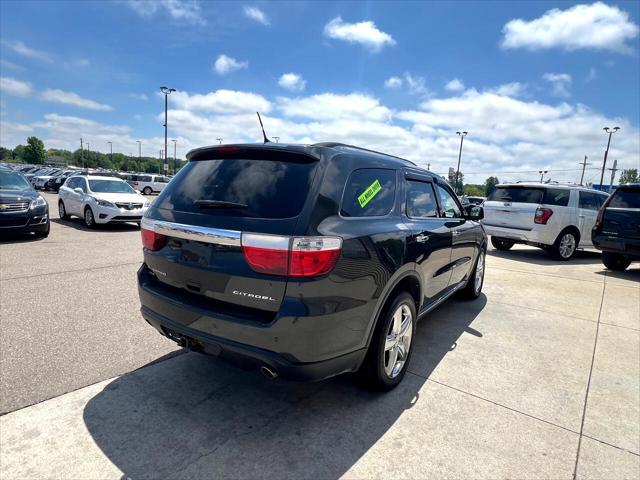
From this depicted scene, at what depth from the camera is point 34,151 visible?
107438mm

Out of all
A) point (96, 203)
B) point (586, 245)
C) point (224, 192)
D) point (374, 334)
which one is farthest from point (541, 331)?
point (96, 203)

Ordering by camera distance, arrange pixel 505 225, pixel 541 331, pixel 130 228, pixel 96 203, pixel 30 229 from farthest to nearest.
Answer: pixel 130 228 → pixel 96 203 → pixel 505 225 → pixel 30 229 → pixel 541 331

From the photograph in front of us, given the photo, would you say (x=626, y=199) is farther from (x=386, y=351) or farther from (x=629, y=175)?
(x=629, y=175)

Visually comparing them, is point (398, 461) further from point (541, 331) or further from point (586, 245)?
point (586, 245)

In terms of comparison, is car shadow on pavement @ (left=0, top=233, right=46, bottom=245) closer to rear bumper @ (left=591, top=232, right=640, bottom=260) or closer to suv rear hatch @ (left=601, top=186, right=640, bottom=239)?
rear bumper @ (left=591, top=232, right=640, bottom=260)

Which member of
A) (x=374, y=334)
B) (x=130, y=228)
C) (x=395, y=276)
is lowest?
(x=130, y=228)

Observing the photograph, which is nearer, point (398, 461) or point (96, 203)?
point (398, 461)

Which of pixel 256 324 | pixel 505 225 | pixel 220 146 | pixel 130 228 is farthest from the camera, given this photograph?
pixel 130 228

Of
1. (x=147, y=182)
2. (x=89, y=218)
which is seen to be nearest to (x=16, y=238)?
(x=89, y=218)

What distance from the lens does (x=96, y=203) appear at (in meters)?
11.0

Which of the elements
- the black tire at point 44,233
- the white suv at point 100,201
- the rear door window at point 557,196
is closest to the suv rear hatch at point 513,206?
the rear door window at point 557,196

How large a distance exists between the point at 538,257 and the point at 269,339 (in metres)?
10.2

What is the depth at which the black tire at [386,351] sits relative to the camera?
2.70m

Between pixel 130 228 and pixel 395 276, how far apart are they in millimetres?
11368
